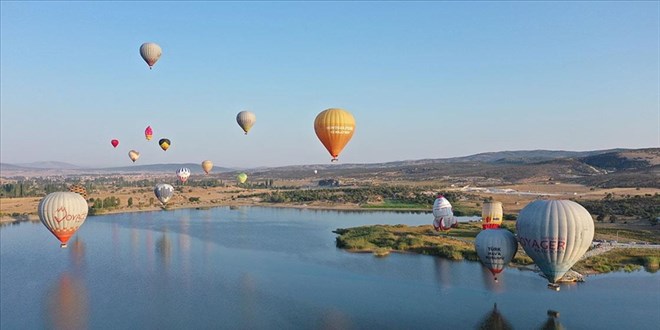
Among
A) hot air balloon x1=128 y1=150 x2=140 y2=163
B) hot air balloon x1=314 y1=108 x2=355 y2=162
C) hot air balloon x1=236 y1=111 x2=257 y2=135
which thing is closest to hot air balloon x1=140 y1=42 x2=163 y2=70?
hot air balloon x1=236 y1=111 x2=257 y2=135

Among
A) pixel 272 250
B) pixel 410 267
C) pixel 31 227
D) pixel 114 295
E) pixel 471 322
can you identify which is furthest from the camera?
pixel 31 227

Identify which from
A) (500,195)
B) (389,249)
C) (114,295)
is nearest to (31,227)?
(114,295)

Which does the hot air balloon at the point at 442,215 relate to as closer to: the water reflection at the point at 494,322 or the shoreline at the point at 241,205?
the water reflection at the point at 494,322

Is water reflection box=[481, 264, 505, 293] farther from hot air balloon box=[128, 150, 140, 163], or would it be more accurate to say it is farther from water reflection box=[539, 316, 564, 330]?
hot air balloon box=[128, 150, 140, 163]

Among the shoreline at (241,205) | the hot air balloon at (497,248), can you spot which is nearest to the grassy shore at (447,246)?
the hot air balloon at (497,248)

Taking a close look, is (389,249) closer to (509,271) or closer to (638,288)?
(509,271)

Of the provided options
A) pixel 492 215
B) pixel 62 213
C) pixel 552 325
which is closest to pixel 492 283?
pixel 552 325

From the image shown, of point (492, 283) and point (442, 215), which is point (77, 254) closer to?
point (442, 215)
